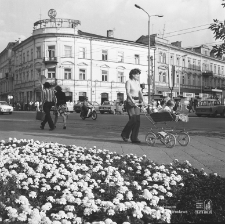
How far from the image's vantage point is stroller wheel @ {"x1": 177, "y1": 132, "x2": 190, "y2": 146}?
26.7ft

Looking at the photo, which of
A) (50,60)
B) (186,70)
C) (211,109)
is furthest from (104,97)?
(211,109)

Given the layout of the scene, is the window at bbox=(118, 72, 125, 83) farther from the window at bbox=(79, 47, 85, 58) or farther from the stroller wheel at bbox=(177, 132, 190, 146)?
the stroller wheel at bbox=(177, 132, 190, 146)

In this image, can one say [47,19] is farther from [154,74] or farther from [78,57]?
[154,74]

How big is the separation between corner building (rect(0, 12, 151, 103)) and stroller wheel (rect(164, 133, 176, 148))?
125 ft

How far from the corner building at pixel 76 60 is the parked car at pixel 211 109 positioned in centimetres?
2119

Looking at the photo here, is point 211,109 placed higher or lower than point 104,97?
lower

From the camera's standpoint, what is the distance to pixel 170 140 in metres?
7.82

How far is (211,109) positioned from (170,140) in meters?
21.8

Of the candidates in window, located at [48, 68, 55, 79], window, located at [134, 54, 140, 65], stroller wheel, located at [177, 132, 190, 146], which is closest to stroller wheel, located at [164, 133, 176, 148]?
stroller wheel, located at [177, 132, 190, 146]

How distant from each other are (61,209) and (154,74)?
5410cm

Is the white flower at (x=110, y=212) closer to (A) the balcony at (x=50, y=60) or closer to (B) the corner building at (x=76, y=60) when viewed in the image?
(B) the corner building at (x=76, y=60)

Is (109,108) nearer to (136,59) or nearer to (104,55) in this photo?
(104,55)

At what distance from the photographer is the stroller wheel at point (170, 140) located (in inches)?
308

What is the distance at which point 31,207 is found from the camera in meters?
3.23
